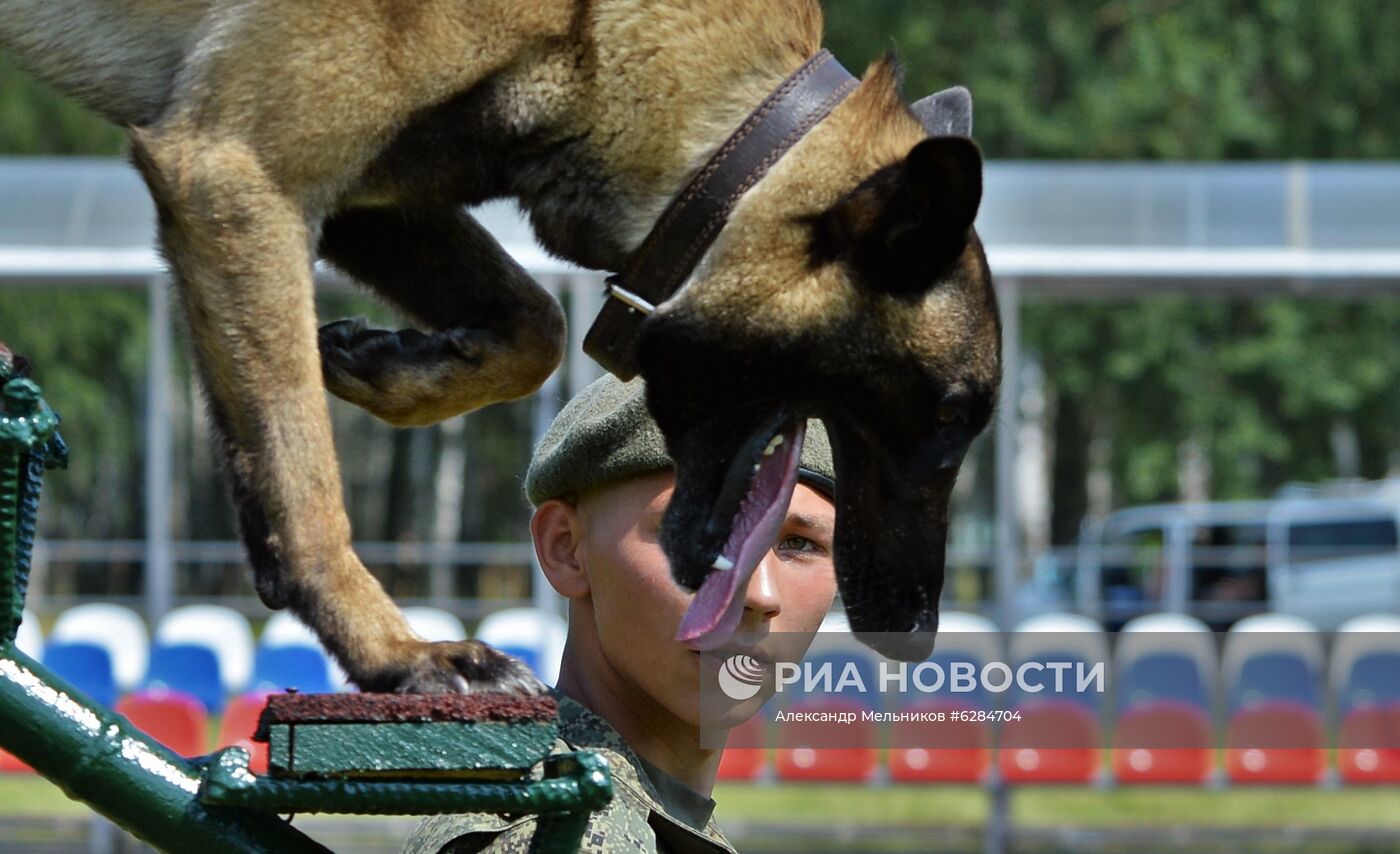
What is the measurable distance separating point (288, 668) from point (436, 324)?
6.71 m

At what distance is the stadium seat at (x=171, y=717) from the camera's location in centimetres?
855

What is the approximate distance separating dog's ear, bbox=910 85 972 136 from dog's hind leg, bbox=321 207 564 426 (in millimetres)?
677

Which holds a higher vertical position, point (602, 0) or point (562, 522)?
point (602, 0)

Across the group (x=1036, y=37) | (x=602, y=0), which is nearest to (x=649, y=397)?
(x=602, y=0)

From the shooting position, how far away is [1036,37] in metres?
22.7

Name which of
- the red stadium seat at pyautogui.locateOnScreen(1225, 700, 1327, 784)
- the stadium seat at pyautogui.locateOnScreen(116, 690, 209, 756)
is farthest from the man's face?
the red stadium seat at pyautogui.locateOnScreen(1225, 700, 1327, 784)

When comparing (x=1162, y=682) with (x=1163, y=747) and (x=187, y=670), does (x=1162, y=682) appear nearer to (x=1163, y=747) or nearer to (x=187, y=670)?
(x=1163, y=747)

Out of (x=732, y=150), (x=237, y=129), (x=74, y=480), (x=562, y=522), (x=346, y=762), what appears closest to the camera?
(x=346, y=762)

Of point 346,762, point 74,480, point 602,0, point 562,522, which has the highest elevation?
point 74,480

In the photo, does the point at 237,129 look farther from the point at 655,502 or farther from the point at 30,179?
the point at 30,179

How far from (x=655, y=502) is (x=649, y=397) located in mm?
153

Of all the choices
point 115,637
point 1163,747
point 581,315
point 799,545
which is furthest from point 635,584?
point 115,637

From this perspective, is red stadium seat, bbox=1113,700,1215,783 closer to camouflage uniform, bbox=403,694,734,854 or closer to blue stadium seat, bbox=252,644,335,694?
blue stadium seat, bbox=252,644,335,694

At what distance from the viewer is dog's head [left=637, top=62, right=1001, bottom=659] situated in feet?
8.27
